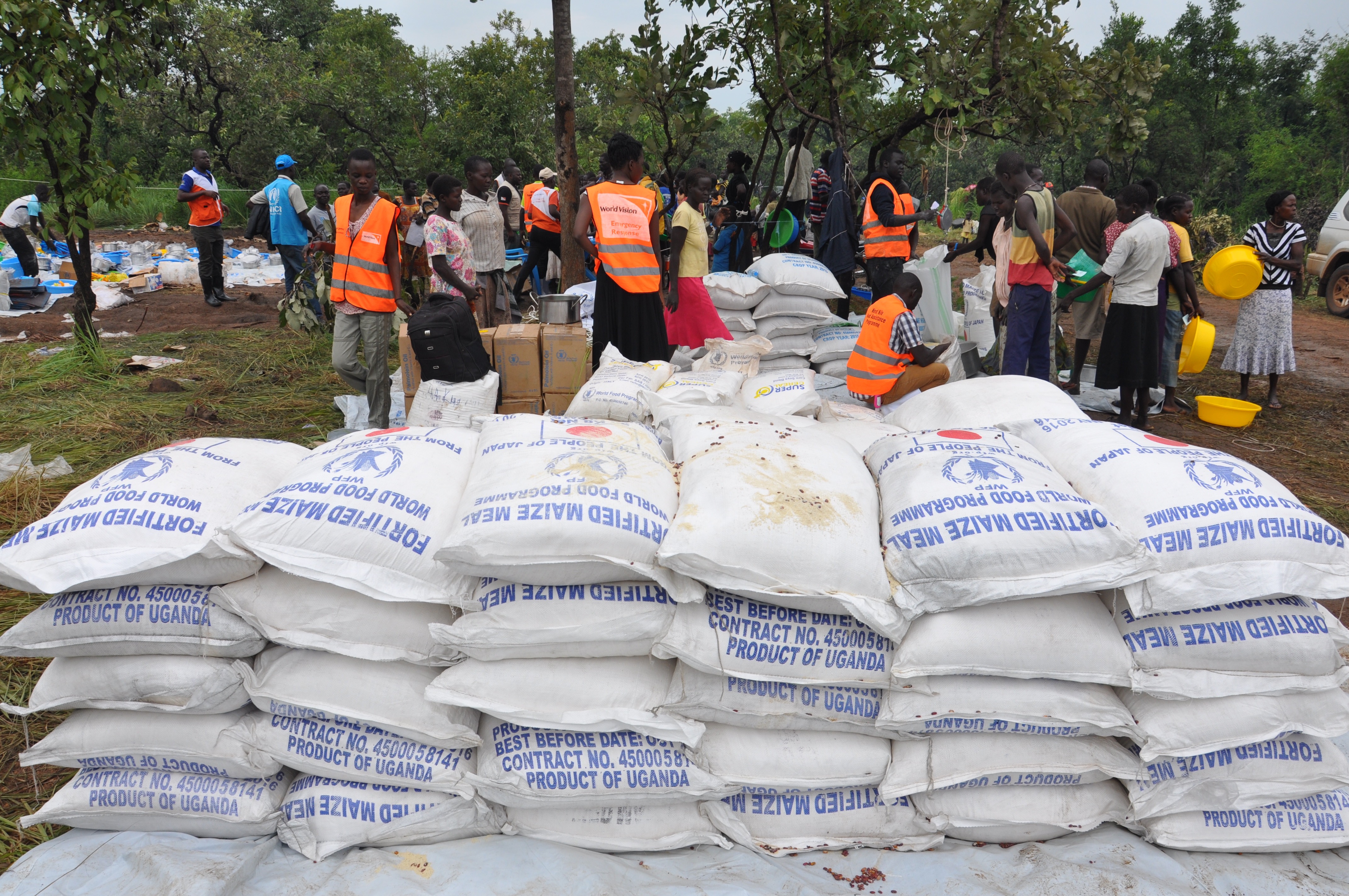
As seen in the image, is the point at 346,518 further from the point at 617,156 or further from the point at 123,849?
the point at 617,156

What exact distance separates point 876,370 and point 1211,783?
2.56 m

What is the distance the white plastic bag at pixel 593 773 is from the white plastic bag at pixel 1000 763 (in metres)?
0.41

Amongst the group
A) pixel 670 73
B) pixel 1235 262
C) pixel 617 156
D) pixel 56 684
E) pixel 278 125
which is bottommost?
pixel 56 684

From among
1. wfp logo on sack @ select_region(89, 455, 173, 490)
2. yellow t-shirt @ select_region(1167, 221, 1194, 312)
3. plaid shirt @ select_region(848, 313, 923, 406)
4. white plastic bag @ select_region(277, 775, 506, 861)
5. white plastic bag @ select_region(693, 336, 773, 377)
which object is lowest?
white plastic bag @ select_region(277, 775, 506, 861)

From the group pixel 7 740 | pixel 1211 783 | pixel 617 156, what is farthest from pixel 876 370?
pixel 7 740

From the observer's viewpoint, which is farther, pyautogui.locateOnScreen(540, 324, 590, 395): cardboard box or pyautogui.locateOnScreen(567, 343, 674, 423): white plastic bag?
pyautogui.locateOnScreen(540, 324, 590, 395): cardboard box

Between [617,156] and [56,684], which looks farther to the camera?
[617,156]

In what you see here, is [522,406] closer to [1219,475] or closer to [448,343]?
[448,343]

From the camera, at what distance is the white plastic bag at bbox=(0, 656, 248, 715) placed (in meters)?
1.95

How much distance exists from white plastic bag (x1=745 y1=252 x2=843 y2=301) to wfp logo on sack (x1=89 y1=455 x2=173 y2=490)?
403cm

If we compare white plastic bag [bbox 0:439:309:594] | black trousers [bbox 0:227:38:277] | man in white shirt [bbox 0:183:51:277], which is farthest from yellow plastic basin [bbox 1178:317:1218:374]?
black trousers [bbox 0:227:38:277]

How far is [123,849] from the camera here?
75.2 inches

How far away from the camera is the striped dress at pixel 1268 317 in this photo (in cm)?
525

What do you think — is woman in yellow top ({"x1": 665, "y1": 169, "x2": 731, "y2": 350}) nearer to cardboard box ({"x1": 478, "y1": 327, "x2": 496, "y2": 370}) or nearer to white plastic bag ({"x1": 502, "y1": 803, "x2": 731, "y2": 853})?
cardboard box ({"x1": 478, "y1": 327, "x2": 496, "y2": 370})
